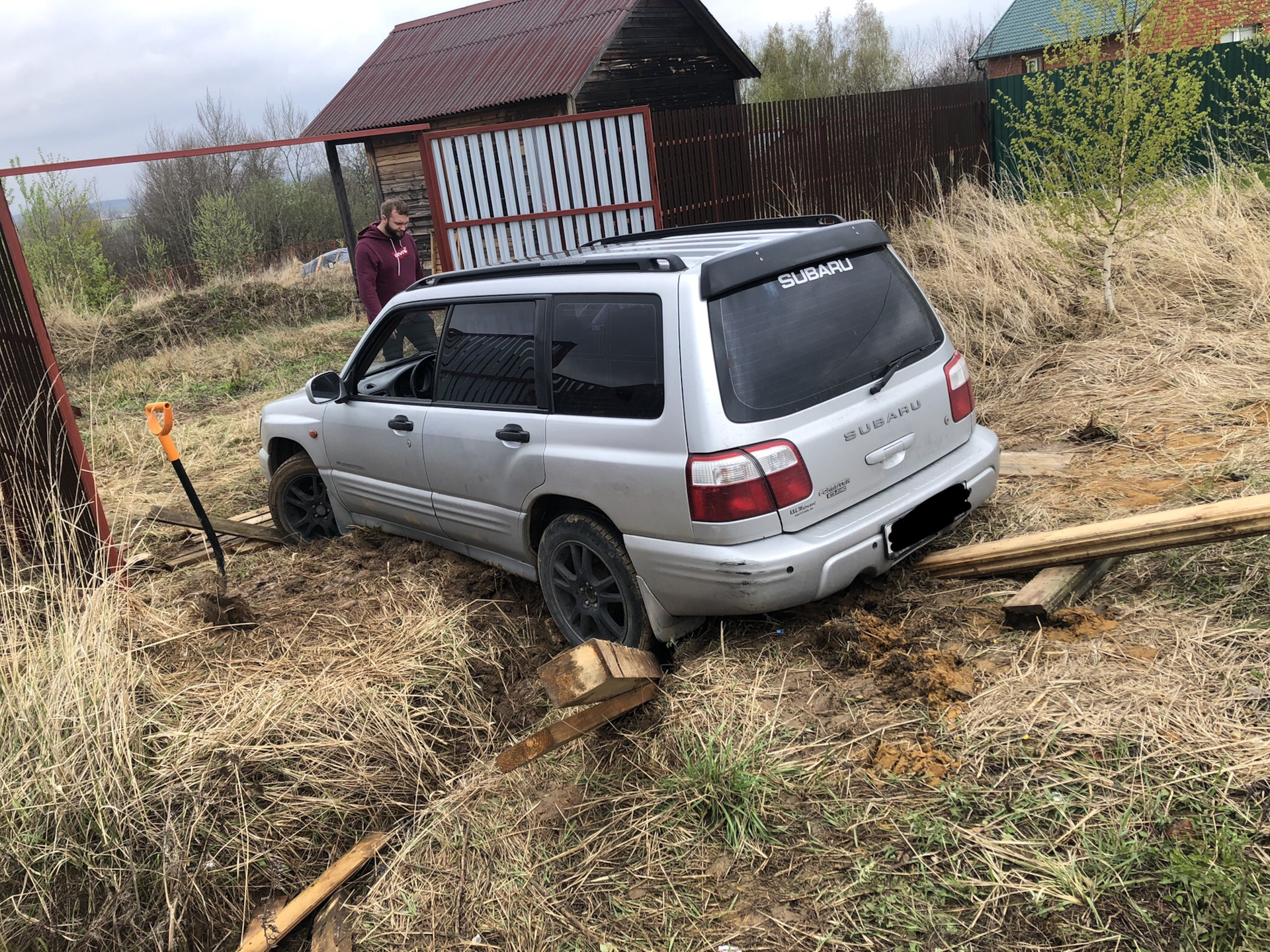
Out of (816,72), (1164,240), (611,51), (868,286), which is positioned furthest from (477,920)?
(816,72)

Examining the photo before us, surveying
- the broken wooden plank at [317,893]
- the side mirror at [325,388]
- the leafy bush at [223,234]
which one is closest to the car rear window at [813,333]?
the broken wooden plank at [317,893]

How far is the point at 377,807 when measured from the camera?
3.56m

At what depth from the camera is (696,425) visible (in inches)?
130

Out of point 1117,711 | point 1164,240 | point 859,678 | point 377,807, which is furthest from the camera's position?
point 1164,240

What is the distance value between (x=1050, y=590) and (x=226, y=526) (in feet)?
16.5

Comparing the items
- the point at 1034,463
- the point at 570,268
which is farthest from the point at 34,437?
the point at 1034,463

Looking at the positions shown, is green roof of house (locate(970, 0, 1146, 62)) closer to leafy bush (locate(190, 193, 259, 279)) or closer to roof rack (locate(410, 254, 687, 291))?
leafy bush (locate(190, 193, 259, 279))

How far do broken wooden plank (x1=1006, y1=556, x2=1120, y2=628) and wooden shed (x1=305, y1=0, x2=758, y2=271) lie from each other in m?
14.5

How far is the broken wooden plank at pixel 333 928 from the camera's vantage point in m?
2.97

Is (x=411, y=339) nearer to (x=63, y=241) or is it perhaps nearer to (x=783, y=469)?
(x=783, y=469)

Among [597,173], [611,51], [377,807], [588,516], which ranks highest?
[611,51]

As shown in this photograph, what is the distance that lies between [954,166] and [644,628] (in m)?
12.9

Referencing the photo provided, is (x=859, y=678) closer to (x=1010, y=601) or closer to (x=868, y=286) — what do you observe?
(x=1010, y=601)

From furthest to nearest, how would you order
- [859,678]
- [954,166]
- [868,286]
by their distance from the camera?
[954,166] → [868,286] → [859,678]
